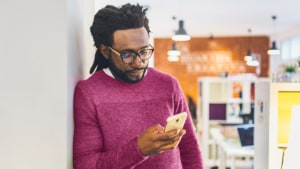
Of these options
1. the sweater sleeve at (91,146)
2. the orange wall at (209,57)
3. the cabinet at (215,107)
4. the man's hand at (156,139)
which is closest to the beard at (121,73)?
the sweater sleeve at (91,146)

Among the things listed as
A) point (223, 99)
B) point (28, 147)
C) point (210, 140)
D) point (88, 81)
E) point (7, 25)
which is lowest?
point (210, 140)

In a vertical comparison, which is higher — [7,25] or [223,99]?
[7,25]

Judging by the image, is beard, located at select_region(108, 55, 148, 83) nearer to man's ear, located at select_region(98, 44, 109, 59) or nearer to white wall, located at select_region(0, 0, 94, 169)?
man's ear, located at select_region(98, 44, 109, 59)

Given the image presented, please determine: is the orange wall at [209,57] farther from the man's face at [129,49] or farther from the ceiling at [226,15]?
the man's face at [129,49]

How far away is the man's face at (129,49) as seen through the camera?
1063 mm

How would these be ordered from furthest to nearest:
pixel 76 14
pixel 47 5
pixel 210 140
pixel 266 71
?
1. pixel 266 71
2. pixel 210 140
3. pixel 76 14
4. pixel 47 5

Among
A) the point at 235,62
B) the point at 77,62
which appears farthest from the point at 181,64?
the point at 77,62

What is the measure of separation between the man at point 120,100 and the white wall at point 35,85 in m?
0.06

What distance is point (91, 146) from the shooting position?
1.04 meters

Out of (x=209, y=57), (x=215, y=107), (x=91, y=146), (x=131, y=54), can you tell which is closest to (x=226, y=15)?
(x=215, y=107)

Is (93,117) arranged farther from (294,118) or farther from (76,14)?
(294,118)

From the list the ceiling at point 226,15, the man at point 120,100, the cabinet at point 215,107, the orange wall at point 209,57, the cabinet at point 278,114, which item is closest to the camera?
the man at point 120,100

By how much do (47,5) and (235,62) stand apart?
9612 millimetres

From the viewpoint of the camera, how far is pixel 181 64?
10461mm
